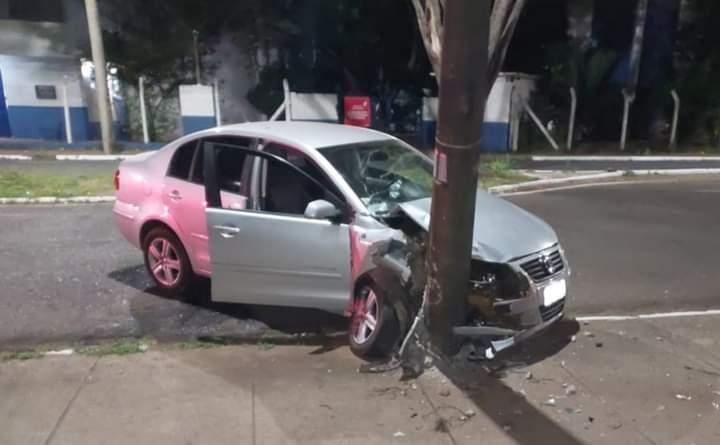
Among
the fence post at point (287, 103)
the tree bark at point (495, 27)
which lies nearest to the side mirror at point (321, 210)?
the tree bark at point (495, 27)

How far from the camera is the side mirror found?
4.44m

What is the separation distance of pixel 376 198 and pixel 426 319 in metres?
1.01

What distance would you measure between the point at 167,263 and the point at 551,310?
339 centimetres

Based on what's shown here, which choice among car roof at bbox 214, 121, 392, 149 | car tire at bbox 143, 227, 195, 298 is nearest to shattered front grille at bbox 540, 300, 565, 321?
car roof at bbox 214, 121, 392, 149

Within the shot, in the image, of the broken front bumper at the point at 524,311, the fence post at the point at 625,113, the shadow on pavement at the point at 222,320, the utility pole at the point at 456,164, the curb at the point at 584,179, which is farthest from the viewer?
the fence post at the point at 625,113

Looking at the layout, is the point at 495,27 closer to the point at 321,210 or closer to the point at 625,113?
the point at 321,210

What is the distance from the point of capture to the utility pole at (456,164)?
372 centimetres

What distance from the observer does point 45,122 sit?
1694cm

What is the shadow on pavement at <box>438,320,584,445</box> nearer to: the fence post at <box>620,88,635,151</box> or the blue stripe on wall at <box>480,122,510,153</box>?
the blue stripe on wall at <box>480,122,510,153</box>

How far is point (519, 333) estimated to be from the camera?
14.0ft

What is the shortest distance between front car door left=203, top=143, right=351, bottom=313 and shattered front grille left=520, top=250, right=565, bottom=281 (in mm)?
1298

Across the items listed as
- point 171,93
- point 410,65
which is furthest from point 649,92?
point 171,93

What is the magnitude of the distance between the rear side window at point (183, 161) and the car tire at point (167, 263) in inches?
20.2

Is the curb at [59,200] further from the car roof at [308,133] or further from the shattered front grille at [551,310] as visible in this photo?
the shattered front grille at [551,310]
